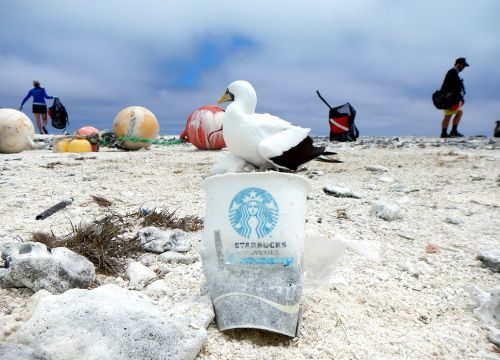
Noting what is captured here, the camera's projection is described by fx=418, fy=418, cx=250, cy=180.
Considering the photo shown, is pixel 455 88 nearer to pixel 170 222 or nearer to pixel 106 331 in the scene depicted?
pixel 170 222

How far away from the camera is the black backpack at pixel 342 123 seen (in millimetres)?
10383

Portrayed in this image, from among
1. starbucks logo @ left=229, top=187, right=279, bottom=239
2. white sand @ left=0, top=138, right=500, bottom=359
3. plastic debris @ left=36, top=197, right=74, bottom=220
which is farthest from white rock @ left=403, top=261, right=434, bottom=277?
plastic debris @ left=36, top=197, right=74, bottom=220

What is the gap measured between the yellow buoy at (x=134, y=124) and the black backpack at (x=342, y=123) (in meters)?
4.40

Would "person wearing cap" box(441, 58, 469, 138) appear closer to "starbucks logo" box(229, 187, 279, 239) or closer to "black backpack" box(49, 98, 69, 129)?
"starbucks logo" box(229, 187, 279, 239)

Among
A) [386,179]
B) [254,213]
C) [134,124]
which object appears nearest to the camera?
[254,213]

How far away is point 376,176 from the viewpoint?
5.54 metres

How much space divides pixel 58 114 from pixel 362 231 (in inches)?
464

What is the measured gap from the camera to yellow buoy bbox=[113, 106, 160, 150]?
8.51 meters

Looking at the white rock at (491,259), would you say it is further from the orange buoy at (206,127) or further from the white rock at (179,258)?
the orange buoy at (206,127)

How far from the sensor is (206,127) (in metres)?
8.38

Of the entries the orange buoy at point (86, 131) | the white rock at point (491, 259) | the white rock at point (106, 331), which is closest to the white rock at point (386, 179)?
the white rock at point (491, 259)

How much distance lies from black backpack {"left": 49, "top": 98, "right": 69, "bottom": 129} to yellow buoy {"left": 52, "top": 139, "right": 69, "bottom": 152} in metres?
4.96

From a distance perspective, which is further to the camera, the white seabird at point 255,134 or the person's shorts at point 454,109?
the person's shorts at point 454,109

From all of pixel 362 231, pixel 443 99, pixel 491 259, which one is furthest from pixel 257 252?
pixel 443 99
